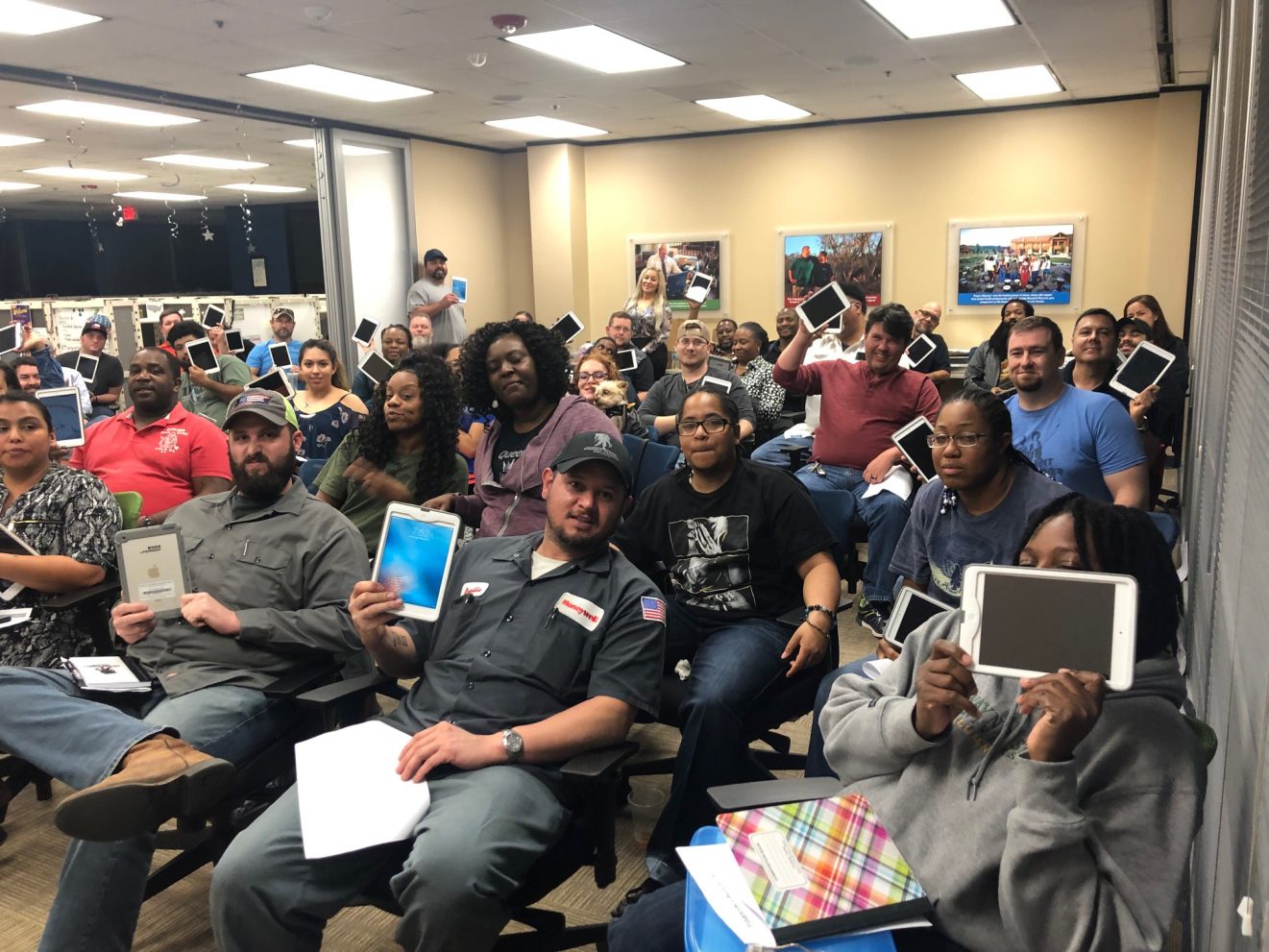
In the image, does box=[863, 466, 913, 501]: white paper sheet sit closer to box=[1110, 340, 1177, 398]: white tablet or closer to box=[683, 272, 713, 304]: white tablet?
box=[1110, 340, 1177, 398]: white tablet

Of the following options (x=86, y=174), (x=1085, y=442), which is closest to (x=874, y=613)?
(x=1085, y=442)

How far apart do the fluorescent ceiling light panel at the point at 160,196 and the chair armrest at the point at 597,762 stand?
1372cm

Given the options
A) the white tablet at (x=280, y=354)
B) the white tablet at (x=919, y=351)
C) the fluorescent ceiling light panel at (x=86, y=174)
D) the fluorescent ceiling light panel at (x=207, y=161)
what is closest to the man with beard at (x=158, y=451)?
the white tablet at (x=280, y=354)

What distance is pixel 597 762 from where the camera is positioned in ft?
6.13

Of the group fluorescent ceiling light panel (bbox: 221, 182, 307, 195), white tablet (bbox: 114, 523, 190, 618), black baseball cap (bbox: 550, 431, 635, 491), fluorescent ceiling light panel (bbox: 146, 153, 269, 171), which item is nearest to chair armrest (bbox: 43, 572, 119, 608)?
white tablet (bbox: 114, 523, 190, 618)

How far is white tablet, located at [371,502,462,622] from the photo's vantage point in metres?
2.02

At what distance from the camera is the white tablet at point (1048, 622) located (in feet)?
3.98

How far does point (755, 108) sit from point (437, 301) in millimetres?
3606

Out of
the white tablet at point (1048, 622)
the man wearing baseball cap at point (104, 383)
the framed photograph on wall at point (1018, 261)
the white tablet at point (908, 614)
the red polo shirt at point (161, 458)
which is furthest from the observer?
the framed photograph on wall at point (1018, 261)

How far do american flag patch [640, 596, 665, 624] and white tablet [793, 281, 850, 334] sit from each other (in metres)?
1.87

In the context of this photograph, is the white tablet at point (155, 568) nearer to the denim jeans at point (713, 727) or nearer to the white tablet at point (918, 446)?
the denim jeans at point (713, 727)

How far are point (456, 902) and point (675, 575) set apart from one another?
49.6 inches

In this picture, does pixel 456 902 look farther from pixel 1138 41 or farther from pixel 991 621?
pixel 1138 41

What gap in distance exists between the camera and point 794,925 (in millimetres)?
1283
